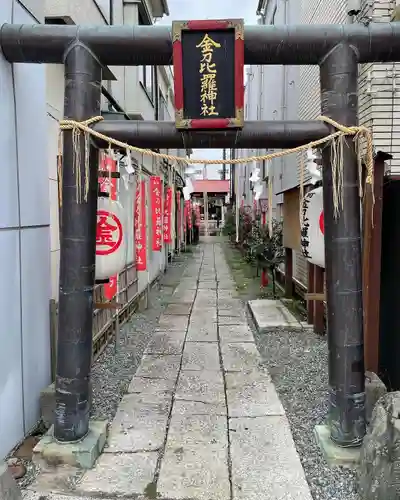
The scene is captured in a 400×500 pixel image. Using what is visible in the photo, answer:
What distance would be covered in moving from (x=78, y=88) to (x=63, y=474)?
11.6ft

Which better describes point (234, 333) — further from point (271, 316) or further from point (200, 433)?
point (200, 433)

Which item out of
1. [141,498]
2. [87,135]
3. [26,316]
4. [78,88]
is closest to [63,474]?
[141,498]

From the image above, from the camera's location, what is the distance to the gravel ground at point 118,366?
5156mm

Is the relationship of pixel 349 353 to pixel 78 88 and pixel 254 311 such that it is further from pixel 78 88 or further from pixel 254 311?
pixel 254 311

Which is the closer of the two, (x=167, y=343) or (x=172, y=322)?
(x=167, y=343)

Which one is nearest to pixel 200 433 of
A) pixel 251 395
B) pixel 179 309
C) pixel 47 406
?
pixel 251 395

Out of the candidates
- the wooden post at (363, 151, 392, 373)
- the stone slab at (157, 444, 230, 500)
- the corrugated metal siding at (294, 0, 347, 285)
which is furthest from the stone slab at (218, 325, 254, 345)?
the stone slab at (157, 444, 230, 500)

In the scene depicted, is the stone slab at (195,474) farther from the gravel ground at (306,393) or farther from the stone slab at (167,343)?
the stone slab at (167,343)

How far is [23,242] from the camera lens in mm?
4531

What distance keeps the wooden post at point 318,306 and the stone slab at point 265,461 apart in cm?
342

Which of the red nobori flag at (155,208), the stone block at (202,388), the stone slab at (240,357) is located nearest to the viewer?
the stone block at (202,388)

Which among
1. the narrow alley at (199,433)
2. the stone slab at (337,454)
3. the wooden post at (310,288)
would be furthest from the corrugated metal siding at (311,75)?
the stone slab at (337,454)

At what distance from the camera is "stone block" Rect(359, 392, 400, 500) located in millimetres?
3160

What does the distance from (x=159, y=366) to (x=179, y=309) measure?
415 cm
